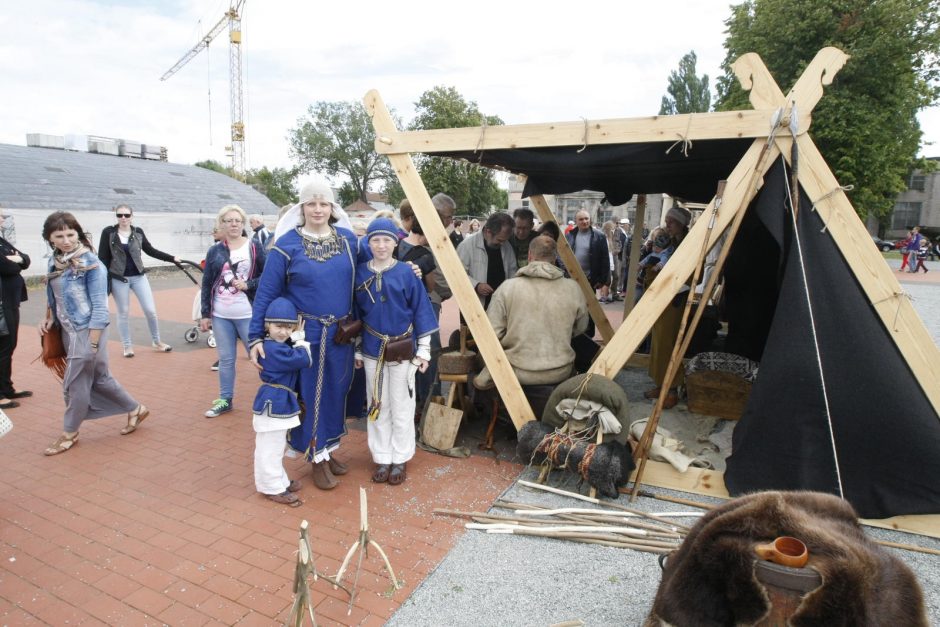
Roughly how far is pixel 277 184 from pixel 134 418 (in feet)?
205

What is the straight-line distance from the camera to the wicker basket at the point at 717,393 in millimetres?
4891

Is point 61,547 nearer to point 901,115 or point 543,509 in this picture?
point 543,509

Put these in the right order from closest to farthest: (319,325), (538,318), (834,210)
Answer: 1. (834,210)
2. (319,325)
3. (538,318)

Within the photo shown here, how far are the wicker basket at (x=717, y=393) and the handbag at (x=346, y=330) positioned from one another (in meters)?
3.11

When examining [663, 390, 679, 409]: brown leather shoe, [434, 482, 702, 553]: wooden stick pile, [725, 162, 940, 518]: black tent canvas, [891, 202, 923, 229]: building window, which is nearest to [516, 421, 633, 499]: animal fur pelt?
[434, 482, 702, 553]: wooden stick pile

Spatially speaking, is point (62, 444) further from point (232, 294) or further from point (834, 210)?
point (834, 210)

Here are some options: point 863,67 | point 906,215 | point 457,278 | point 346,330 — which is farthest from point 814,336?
point 906,215

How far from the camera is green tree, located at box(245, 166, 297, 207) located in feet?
191

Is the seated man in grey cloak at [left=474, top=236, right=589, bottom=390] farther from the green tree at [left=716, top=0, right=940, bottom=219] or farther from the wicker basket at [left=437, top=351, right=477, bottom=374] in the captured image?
the green tree at [left=716, top=0, right=940, bottom=219]

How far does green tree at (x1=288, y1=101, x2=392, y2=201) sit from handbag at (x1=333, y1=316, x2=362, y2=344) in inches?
2127

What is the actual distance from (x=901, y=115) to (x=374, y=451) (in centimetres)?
2480

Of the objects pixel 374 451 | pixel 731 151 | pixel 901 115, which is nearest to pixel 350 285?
pixel 374 451

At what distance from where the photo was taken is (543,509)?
345cm

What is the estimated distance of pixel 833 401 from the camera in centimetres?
331
